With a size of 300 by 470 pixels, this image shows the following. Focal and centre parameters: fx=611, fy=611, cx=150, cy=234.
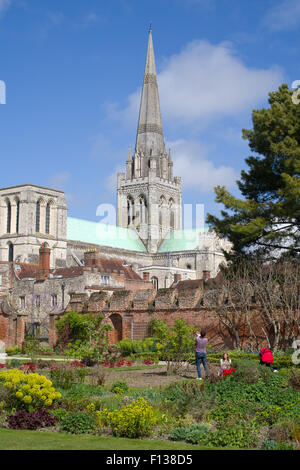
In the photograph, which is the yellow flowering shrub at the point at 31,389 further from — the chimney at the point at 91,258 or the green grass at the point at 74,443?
the chimney at the point at 91,258

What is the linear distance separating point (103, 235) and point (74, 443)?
3753 inches

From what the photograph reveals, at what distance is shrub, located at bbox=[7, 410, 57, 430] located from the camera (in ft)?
38.6

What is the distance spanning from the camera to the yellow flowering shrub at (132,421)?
35.9 ft

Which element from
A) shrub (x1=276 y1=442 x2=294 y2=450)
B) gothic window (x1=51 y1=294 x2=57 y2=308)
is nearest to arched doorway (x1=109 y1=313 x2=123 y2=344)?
gothic window (x1=51 y1=294 x2=57 y2=308)

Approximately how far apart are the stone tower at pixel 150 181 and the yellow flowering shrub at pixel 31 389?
102m

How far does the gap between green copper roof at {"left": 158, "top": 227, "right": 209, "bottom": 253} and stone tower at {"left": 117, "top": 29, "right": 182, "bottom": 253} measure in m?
2.64

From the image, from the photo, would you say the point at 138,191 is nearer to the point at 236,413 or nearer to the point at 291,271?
the point at 291,271

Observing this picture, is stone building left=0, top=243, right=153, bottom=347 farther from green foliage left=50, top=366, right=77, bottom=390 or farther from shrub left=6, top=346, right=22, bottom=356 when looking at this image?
green foliage left=50, top=366, right=77, bottom=390

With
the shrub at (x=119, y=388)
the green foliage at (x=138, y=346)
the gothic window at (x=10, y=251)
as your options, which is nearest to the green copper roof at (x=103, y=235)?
the gothic window at (x=10, y=251)

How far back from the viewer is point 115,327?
32.2 m

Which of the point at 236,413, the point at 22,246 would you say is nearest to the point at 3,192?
the point at 22,246

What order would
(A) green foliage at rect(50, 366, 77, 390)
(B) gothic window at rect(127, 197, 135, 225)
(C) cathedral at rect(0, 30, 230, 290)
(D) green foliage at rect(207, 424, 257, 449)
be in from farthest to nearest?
(B) gothic window at rect(127, 197, 135, 225)
(C) cathedral at rect(0, 30, 230, 290)
(A) green foliage at rect(50, 366, 77, 390)
(D) green foliage at rect(207, 424, 257, 449)

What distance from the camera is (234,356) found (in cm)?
2252

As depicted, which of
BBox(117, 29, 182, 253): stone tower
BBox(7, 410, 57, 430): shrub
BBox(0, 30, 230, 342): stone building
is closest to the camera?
BBox(7, 410, 57, 430): shrub
